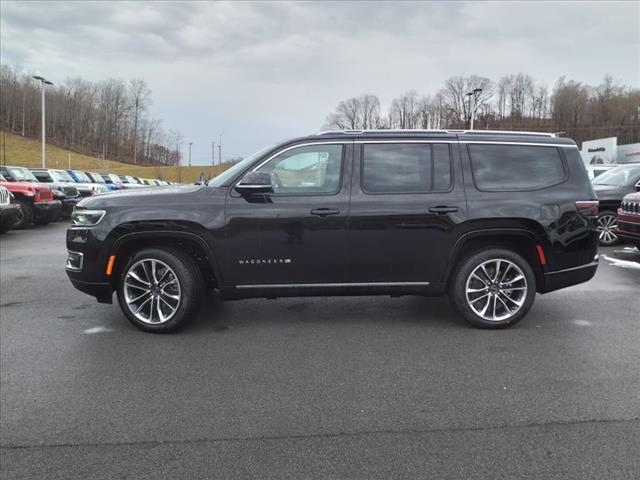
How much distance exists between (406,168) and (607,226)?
761 centimetres

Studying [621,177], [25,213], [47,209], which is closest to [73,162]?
[47,209]

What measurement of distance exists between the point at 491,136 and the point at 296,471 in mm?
3863

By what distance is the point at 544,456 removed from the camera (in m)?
2.78

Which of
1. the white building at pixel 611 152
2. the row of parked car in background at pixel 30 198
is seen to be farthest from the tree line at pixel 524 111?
the row of parked car in background at pixel 30 198

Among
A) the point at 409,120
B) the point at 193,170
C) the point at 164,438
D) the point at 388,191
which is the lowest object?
the point at 164,438

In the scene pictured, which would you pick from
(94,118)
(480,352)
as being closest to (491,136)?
(480,352)

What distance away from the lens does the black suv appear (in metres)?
4.80

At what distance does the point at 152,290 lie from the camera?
4.93 m

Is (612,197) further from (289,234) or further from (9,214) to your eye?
(9,214)

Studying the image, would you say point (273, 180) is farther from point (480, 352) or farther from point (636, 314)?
point (636, 314)

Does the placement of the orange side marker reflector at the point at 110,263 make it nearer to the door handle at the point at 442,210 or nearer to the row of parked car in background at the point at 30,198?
the door handle at the point at 442,210

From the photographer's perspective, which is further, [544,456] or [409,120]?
[409,120]

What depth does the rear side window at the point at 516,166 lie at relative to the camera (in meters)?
5.02

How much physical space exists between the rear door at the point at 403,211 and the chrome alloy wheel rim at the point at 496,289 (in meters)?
0.39
